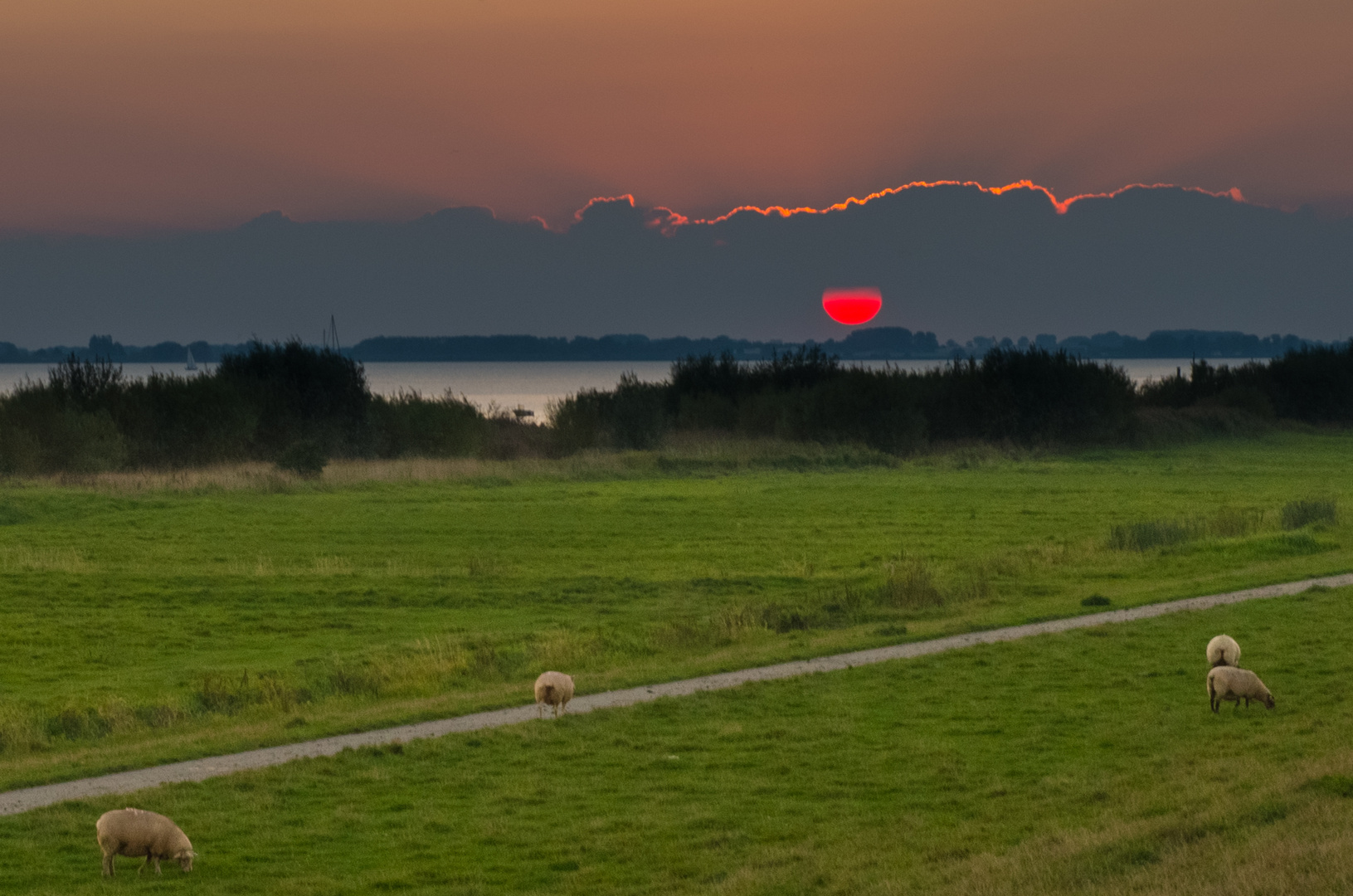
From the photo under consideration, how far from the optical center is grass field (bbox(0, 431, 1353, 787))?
64.9ft

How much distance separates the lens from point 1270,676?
17.8 meters

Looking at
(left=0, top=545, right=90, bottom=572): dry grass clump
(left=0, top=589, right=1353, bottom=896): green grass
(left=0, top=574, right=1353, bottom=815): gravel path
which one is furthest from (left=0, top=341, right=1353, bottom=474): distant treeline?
(left=0, top=589, right=1353, bottom=896): green grass

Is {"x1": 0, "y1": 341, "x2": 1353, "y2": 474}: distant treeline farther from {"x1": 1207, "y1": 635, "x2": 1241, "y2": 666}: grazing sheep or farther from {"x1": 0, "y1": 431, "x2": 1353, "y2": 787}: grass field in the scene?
{"x1": 1207, "y1": 635, "x2": 1241, "y2": 666}: grazing sheep

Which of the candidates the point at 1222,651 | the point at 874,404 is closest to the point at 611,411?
the point at 874,404

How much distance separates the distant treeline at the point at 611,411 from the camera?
60.4 meters

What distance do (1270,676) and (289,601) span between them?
19.8 m

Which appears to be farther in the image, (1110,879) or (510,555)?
(510,555)

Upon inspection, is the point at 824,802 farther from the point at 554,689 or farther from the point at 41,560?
the point at 41,560

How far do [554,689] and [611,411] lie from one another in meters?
55.2

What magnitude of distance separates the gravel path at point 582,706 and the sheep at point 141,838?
117 inches

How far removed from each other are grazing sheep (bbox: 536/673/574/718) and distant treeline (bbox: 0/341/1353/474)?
40.4m

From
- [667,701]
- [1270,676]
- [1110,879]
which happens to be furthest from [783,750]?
[1270,676]

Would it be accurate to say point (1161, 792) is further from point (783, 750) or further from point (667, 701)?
point (667, 701)

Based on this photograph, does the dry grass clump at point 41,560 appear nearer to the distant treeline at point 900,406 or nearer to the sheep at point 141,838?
the sheep at point 141,838
